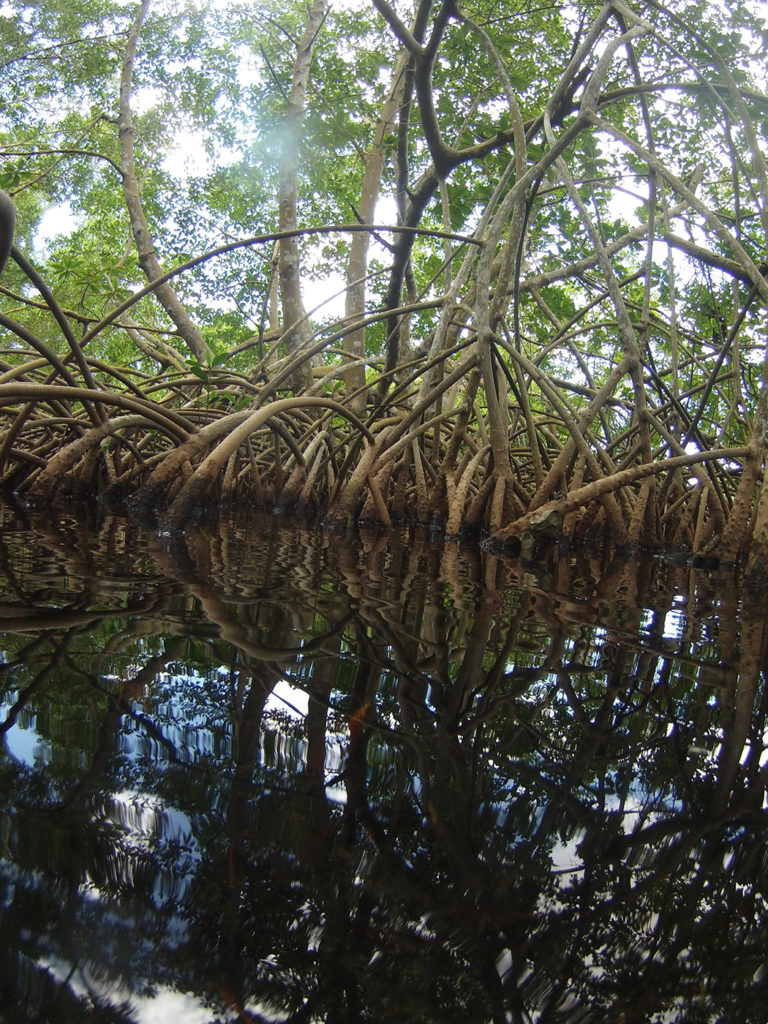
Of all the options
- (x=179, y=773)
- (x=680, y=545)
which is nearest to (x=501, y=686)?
(x=179, y=773)

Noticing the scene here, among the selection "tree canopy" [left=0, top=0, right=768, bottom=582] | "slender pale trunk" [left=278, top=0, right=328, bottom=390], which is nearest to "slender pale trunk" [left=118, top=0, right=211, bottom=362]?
"tree canopy" [left=0, top=0, right=768, bottom=582]

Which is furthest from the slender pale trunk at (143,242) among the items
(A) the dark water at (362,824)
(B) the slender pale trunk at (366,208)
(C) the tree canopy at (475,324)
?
(A) the dark water at (362,824)

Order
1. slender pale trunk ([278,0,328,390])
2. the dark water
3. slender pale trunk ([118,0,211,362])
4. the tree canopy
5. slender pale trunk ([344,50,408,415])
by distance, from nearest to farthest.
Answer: the dark water, the tree canopy, slender pale trunk ([278,0,328,390]), slender pale trunk ([344,50,408,415]), slender pale trunk ([118,0,211,362])

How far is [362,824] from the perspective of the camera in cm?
58

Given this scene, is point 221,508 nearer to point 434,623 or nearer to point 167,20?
point 434,623

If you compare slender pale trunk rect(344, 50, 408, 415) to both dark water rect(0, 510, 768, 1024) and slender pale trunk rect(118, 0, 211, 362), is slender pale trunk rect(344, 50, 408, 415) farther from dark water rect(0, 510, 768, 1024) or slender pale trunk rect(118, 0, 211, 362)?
dark water rect(0, 510, 768, 1024)

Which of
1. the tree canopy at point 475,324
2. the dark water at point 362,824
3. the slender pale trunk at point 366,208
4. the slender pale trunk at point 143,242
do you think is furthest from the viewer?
the slender pale trunk at point 143,242

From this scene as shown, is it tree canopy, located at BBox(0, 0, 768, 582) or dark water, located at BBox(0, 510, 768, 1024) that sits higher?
tree canopy, located at BBox(0, 0, 768, 582)

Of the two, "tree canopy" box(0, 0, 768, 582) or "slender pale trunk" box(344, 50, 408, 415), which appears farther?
"slender pale trunk" box(344, 50, 408, 415)

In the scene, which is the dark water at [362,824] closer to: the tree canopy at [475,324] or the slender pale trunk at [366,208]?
the tree canopy at [475,324]

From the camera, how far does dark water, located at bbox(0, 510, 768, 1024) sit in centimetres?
40

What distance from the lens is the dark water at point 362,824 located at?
0.40m

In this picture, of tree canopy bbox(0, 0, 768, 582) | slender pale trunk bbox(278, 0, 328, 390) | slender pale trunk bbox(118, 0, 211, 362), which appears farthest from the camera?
slender pale trunk bbox(118, 0, 211, 362)

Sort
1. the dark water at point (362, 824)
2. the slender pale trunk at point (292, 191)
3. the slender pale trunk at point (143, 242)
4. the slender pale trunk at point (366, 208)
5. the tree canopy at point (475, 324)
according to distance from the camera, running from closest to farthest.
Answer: the dark water at point (362, 824) → the tree canopy at point (475, 324) → the slender pale trunk at point (292, 191) → the slender pale trunk at point (366, 208) → the slender pale trunk at point (143, 242)
